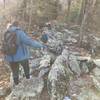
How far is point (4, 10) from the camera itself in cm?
1605

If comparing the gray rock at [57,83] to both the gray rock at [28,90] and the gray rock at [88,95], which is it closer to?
the gray rock at [28,90]

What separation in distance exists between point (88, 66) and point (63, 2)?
12935 millimetres

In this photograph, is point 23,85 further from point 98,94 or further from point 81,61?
point 81,61

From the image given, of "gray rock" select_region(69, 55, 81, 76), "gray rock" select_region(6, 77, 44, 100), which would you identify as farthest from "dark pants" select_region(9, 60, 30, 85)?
"gray rock" select_region(69, 55, 81, 76)

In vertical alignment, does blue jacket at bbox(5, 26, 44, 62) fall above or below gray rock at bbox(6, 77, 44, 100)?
above

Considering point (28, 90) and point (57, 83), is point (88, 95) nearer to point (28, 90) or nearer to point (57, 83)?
point (57, 83)

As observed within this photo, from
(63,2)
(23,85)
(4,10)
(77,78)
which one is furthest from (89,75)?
(63,2)

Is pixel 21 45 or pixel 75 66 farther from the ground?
pixel 21 45

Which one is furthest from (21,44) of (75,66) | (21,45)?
(75,66)

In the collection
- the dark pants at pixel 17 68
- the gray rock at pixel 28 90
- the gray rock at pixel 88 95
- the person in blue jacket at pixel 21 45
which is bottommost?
the gray rock at pixel 88 95

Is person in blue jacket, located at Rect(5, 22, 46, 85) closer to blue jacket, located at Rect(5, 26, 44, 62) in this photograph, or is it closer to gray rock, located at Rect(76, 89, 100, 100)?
blue jacket, located at Rect(5, 26, 44, 62)

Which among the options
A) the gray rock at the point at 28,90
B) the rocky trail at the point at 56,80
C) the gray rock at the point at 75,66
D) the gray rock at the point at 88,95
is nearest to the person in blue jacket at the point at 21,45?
the gray rock at the point at 28,90

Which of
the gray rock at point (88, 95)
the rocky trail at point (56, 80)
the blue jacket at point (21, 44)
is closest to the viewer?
the blue jacket at point (21, 44)

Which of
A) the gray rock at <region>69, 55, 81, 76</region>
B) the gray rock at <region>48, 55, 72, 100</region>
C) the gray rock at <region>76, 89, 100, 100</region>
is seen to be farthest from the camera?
the gray rock at <region>69, 55, 81, 76</region>
